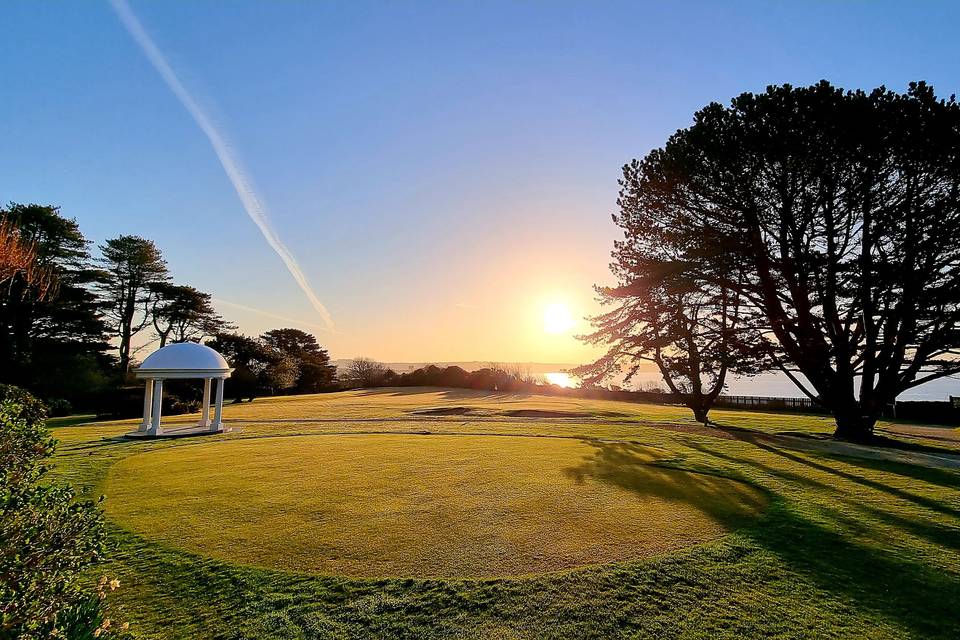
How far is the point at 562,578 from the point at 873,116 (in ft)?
60.4

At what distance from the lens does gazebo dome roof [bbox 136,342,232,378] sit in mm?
16422

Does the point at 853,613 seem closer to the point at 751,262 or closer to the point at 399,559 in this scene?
the point at 399,559

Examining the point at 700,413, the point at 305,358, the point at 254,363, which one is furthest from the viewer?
the point at 305,358

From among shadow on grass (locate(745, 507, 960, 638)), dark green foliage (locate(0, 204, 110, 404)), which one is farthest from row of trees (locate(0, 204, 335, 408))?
shadow on grass (locate(745, 507, 960, 638))

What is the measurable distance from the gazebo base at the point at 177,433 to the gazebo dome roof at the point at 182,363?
2.13 meters

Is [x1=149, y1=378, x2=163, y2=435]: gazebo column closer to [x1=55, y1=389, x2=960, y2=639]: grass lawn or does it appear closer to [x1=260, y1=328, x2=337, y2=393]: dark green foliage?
[x1=55, y1=389, x2=960, y2=639]: grass lawn

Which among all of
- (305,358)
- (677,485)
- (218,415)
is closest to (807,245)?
(677,485)

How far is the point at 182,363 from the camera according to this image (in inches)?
671

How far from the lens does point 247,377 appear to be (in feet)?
114

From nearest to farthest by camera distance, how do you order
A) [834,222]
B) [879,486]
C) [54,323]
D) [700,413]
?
[879,486] → [834,222] → [700,413] → [54,323]

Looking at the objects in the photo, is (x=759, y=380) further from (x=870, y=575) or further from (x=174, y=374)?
(x=174, y=374)

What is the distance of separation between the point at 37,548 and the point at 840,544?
796cm

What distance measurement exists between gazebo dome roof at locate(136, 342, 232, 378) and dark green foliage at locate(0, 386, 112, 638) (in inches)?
652

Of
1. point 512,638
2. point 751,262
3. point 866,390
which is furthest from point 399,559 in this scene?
point 866,390
